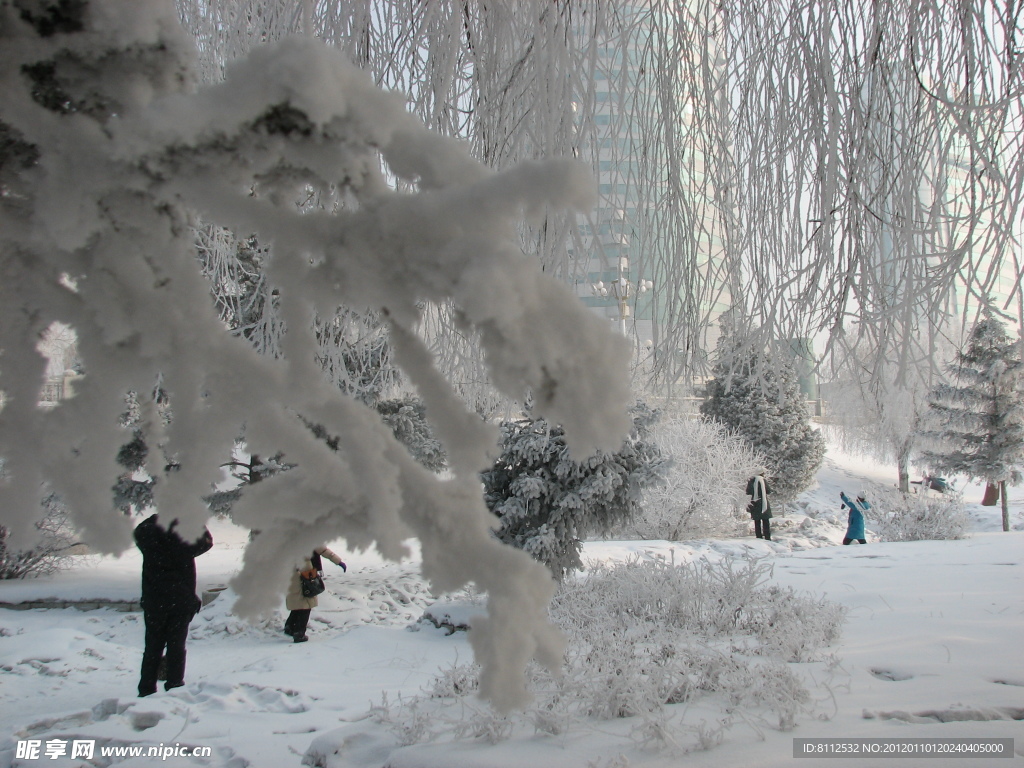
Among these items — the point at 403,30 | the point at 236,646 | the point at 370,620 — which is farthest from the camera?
the point at 370,620

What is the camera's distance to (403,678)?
407cm

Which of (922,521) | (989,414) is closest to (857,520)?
(922,521)

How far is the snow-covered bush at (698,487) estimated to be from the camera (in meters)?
11.7

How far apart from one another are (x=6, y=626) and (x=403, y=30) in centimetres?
712

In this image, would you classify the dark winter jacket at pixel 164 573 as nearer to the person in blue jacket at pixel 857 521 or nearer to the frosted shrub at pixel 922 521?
the person in blue jacket at pixel 857 521

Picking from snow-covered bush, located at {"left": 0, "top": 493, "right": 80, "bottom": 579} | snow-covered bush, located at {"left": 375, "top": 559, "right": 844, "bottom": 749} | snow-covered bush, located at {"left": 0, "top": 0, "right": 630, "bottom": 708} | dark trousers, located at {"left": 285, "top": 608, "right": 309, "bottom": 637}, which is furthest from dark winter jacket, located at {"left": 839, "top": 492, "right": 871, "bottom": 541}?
snow-covered bush, located at {"left": 0, "top": 0, "right": 630, "bottom": 708}

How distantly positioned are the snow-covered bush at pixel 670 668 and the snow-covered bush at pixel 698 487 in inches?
231

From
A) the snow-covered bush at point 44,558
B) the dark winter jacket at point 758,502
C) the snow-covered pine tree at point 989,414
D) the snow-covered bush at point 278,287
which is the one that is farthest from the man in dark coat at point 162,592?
the snow-covered pine tree at point 989,414

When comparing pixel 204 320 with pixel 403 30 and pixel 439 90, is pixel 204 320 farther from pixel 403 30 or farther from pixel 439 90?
pixel 403 30

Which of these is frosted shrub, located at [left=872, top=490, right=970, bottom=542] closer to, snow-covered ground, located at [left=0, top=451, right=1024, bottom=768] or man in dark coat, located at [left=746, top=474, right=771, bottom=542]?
man in dark coat, located at [left=746, top=474, right=771, bottom=542]

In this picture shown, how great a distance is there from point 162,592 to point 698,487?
10.5 m

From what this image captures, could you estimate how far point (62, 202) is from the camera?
1.51ft

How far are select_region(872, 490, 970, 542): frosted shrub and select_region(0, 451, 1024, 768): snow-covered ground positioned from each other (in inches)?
129

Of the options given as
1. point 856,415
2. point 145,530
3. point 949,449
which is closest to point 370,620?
point 145,530
